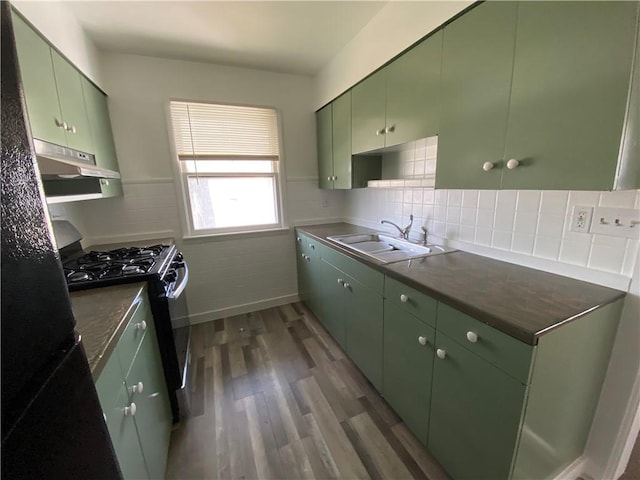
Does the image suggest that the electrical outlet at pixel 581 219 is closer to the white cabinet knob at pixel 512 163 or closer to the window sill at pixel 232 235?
the white cabinet knob at pixel 512 163

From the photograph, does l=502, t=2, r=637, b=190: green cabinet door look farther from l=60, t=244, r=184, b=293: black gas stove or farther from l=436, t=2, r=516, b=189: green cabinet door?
l=60, t=244, r=184, b=293: black gas stove

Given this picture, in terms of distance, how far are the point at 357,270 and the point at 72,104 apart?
6.83 feet

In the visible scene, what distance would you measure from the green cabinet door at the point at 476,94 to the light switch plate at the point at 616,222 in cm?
42

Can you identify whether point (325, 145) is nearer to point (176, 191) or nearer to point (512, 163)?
point (176, 191)

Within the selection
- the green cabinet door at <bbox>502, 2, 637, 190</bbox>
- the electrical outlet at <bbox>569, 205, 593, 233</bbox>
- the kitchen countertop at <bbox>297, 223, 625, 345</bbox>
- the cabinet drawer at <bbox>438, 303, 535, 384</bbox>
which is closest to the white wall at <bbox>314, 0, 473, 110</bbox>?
the green cabinet door at <bbox>502, 2, 637, 190</bbox>

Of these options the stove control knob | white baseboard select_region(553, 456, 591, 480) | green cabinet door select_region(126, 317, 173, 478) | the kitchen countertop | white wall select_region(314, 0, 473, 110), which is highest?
white wall select_region(314, 0, 473, 110)

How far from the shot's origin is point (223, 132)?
2584mm

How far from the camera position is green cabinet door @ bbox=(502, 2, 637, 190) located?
81cm

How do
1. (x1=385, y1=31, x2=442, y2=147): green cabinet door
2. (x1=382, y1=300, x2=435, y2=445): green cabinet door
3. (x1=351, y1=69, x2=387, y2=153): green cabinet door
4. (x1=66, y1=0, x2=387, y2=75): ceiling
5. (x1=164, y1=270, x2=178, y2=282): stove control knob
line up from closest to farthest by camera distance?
(x1=382, y1=300, x2=435, y2=445): green cabinet door
(x1=385, y1=31, x2=442, y2=147): green cabinet door
(x1=164, y1=270, x2=178, y2=282): stove control knob
(x1=66, y1=0, x2=387, y2=75): ceiling
(x1=351, y1=69, x2=387, y2=153): green cabinet door

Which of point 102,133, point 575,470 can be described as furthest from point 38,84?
point 575,470

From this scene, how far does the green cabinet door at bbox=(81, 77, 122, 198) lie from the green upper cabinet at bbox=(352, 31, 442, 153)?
1946 millimetres

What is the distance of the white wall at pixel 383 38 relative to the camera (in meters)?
1.34

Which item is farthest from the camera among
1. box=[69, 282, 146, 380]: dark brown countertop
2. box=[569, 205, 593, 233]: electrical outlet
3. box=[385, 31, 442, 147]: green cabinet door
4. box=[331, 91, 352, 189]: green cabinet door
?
box=[331, 91, 352, 189]: green cabinet door

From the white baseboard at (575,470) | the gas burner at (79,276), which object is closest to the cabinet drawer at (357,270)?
the white baseboard at (575,470)
